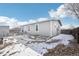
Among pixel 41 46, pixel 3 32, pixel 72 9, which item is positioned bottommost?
pixel 41 46

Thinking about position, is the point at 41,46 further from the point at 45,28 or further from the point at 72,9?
the point at 72,9

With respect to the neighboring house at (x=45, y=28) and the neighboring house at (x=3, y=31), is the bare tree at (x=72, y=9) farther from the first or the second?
the neighboring house at (x=3, y=31)

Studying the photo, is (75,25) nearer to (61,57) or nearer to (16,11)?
(61,57)

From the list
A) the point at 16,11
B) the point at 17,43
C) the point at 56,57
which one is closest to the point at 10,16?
the point at 16,11

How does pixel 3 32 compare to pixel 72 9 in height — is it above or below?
below

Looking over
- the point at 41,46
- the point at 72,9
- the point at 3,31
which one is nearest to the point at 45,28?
the point at 41,46

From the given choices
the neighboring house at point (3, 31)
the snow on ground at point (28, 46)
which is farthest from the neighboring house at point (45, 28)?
the neighboring house at point (3, 31)

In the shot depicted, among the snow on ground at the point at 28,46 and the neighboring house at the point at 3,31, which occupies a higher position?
the neighboring house at the point at 3,31
